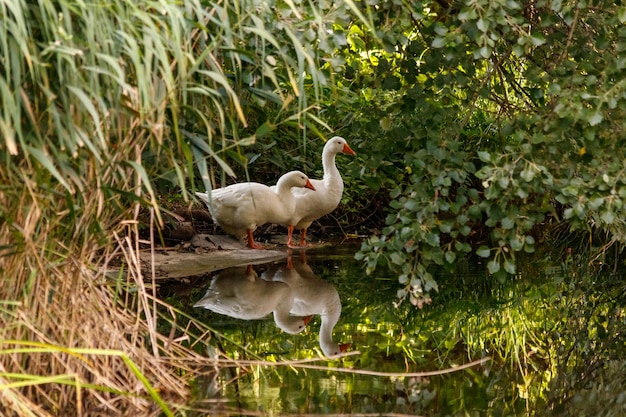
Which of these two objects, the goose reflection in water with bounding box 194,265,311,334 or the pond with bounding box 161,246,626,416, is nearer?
the pond with bounding box 161,246,626,416

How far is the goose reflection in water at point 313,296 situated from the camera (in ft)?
17.6

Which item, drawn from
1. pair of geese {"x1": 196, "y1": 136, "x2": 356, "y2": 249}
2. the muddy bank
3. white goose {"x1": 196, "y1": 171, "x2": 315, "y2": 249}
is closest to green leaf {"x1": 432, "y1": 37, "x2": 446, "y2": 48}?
the muddy bank

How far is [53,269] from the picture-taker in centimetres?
378

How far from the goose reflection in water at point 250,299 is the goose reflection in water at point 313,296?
71 millimetres

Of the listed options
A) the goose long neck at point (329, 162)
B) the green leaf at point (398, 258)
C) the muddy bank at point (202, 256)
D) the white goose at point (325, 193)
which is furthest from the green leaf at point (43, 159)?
the goose long neck at point (329, 162)

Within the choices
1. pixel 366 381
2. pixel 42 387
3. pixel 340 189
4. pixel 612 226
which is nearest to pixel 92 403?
pixel 42 387

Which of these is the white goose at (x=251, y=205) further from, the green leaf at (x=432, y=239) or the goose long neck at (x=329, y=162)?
the green leaf at (x=432, y=239)

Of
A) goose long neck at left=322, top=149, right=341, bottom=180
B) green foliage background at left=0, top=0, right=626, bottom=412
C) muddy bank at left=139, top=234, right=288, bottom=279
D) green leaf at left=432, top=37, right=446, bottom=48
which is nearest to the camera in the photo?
green foliage background at left=0, top=0, right=626, bottom=412

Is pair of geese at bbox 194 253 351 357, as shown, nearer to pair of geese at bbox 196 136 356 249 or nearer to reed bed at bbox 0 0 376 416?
pair of geese at bbox 196 136 356 249

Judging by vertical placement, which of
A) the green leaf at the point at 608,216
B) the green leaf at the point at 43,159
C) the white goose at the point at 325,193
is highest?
the green leaf at the point at 43,159

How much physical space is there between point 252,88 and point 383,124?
1.31 metres

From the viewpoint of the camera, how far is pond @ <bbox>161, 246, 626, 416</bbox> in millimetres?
4172

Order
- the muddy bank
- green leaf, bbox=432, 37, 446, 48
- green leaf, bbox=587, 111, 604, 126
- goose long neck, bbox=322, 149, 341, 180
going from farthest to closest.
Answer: goose long neck, bbox=322, 149, 341, 180 < the muddy bank < green leaf, bbox=432, 37, 446, 48 < green leaf, bbox=587, 111, 604, 126

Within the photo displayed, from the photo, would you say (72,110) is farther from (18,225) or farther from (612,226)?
(612,226)
